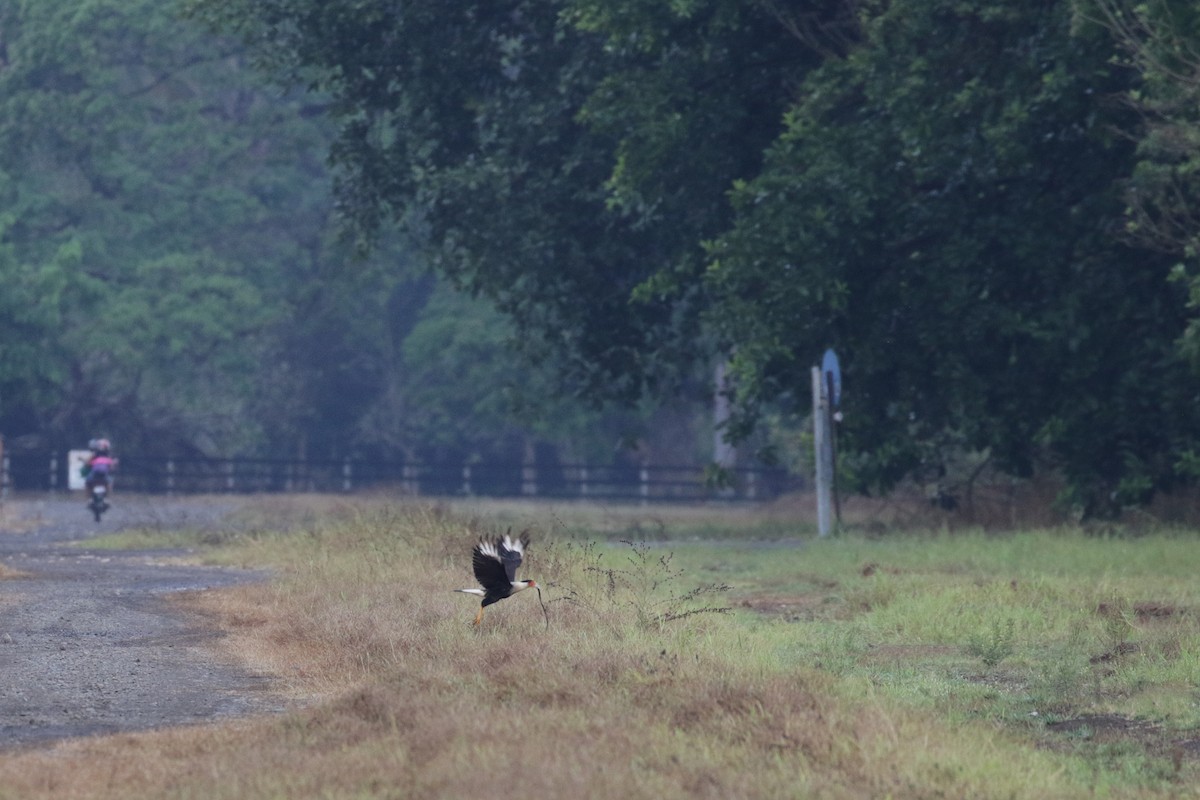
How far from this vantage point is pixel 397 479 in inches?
2188

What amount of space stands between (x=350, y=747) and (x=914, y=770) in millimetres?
2419

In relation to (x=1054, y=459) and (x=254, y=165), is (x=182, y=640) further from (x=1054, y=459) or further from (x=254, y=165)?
(x=254, y=165)

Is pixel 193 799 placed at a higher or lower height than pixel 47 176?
lower

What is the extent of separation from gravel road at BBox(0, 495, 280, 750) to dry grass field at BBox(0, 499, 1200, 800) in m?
0.38

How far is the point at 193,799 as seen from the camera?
7.52 metres

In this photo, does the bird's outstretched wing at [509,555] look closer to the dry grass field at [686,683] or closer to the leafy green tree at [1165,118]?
the dry grass field at [686,683]

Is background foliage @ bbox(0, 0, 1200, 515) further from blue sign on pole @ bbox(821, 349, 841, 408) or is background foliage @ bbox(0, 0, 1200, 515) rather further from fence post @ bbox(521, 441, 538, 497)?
fence post @ bbox(521, 441, 538, 497)

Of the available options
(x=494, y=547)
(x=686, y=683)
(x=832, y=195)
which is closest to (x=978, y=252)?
(x=832, y=195)

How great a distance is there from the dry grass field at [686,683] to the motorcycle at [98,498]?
15.0 metres

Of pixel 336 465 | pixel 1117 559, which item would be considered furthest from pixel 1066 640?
pixel 336 465

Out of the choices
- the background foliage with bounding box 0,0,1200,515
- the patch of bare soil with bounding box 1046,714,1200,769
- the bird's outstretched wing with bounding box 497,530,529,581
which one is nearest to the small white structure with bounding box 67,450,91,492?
the background foliage with bounding box 0,0,1200,515

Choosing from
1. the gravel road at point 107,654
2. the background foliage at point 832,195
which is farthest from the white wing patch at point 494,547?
the background foliage at point 832,195

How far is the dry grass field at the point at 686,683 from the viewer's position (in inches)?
311

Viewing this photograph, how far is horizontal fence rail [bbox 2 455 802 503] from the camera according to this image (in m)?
50.8
